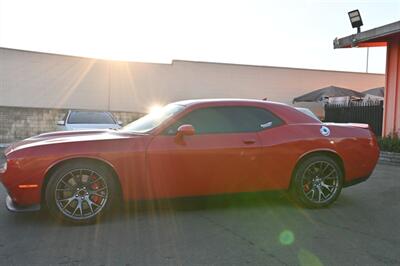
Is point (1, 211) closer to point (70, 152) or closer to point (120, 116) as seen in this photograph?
point (70, 152)

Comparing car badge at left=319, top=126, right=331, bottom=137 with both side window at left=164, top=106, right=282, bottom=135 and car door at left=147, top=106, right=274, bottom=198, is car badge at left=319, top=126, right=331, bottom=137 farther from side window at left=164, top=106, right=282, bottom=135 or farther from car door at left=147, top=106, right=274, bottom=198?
car door at left=147, top=106, right=274, bottom=198

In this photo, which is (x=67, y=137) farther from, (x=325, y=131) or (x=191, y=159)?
(x=325, y=131)

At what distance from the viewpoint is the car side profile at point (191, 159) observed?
4.76 metres

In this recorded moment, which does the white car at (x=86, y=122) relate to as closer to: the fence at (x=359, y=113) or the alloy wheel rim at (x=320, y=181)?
the alloy wheel rim at (x=320, y=181)

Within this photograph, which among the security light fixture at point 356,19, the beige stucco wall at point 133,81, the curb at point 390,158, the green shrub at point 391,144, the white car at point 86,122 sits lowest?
the curb at point 390,158

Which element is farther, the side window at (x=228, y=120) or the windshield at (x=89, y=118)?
the windshield at (x=89, y=118)

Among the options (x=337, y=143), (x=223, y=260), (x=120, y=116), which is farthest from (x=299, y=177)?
(x=120, y=116)

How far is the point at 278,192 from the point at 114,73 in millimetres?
15453

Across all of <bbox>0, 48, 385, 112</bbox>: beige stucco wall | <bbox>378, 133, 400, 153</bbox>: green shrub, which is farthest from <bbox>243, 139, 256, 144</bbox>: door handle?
<bbox>0, 48, 385, 112</bbox>: beige stucco wall

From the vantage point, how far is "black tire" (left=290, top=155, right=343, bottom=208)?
Answer: 564 cm

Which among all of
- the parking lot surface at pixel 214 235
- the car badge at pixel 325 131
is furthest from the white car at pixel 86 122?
the car badge at pixel 325 131

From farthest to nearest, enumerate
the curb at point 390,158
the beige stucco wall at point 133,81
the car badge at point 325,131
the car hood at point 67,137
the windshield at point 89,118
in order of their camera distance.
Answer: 1. the beige stucco wall at point 133,81
2. the windshield at point 89,118
3. the curb at point 390,158
4. the car badge at point 325,131
5. the car hood at point 67,137

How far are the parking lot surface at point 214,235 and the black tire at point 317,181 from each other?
152 millimetres

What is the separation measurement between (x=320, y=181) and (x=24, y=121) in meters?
15.0
